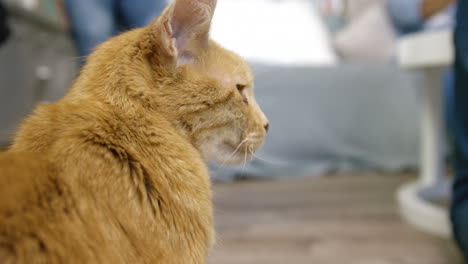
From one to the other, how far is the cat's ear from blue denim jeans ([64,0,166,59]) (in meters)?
0.45

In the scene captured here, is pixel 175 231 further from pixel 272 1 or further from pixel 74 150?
pixel 272 1

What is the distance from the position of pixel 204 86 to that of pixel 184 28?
84mm

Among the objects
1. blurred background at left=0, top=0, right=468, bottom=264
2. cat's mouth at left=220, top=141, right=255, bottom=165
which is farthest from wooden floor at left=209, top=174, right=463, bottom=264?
cat's mouth at left=220, top=141, right=255, bottom=165

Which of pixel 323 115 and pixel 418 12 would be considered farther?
pixel 323 115

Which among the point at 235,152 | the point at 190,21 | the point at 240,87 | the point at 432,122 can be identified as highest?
the point at 190,21

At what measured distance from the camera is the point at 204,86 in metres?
0.56

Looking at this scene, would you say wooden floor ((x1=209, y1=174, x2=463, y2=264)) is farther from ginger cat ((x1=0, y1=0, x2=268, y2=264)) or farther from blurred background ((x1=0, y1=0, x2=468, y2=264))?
ginger cat ((x1=0, y1=0, x2=268, y2=264))

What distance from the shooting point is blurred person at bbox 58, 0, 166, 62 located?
985 millimetres

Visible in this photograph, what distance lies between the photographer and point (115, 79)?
1.72 ft

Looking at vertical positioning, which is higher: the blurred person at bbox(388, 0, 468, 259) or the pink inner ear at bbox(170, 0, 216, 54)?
the pink inner ear at bbox(170, 0, 216, 54)

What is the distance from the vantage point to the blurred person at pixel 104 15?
38.8 inches

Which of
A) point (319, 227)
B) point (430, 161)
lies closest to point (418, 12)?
point (430, 161)

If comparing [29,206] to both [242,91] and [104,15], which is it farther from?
[104,15]

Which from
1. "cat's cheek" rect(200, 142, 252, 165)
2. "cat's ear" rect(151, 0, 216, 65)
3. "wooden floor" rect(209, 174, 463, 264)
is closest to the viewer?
"cat's ear" rect(151, 0, 216, 65)
